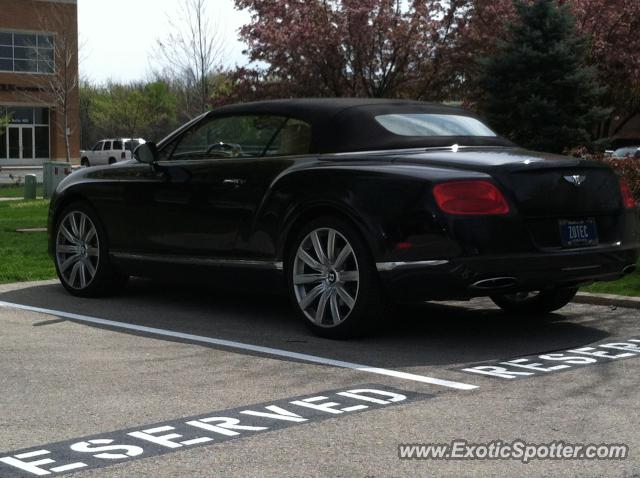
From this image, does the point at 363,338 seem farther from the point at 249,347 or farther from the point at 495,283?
the point at 495,283

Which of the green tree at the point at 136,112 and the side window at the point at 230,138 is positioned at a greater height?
the green tree at the point at 136,112

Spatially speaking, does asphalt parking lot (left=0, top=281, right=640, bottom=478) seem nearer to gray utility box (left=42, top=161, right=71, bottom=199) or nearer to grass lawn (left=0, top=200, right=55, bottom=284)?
grass lawn (left=0, top=200, right=55, bottom=284)

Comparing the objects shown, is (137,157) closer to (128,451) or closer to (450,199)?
(450,199)

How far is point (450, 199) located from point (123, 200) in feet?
10.5

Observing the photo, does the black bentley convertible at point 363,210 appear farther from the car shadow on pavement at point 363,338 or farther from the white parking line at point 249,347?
the white parking line at point 249,347

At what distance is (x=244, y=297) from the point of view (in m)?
9.16

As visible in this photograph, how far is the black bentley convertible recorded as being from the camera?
6.65 metres

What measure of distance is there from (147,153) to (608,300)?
3.74 meters

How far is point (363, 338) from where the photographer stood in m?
7.09

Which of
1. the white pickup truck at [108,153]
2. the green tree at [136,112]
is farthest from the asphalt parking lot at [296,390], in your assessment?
the green tree at [136,112]

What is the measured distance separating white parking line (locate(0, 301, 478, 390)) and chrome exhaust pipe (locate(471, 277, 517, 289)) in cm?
86

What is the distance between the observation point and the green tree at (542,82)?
22531 millimetres

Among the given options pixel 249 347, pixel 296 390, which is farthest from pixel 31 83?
pixel 296 390

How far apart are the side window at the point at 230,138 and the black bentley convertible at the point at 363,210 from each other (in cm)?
1
